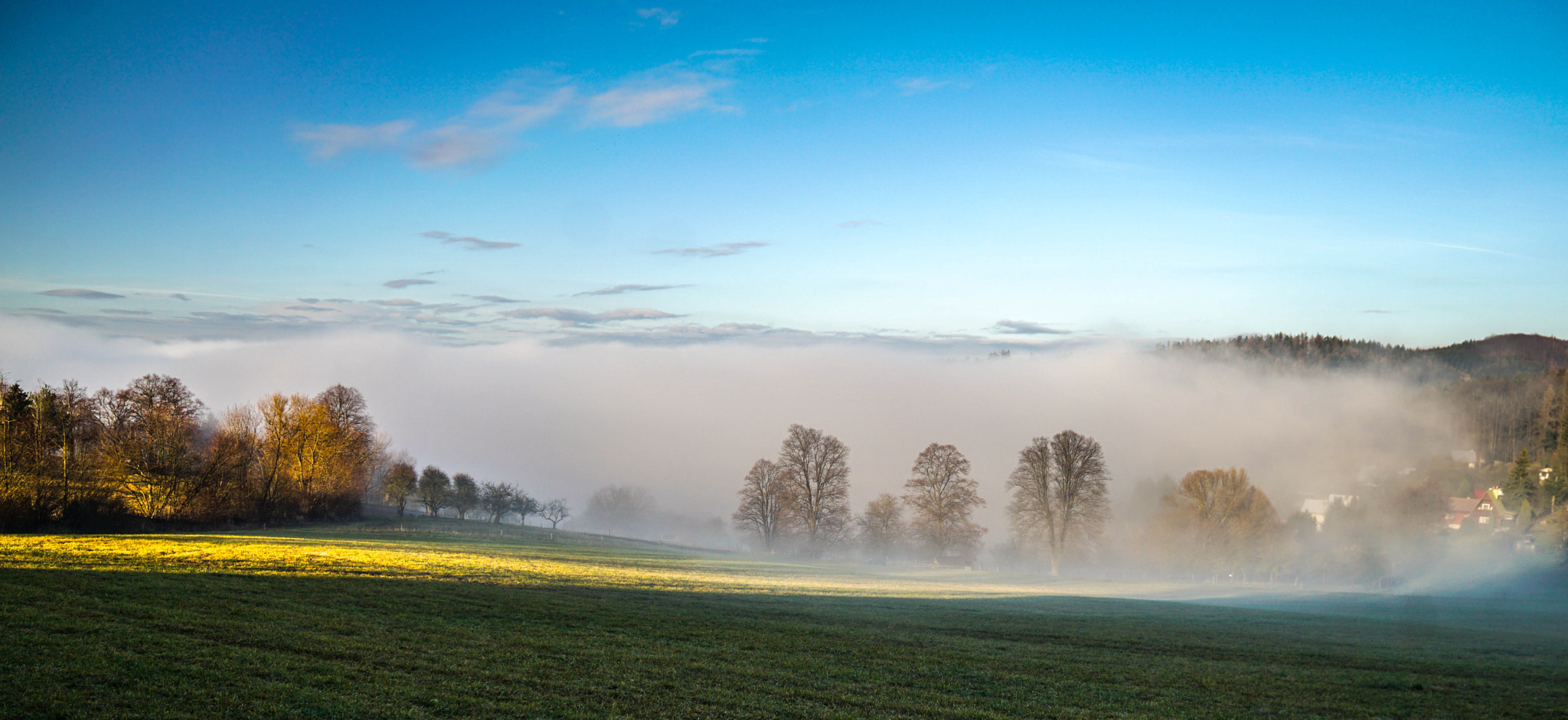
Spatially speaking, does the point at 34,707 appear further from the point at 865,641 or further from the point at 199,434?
the point at 199,434

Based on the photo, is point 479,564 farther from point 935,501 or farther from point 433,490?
point 433,490

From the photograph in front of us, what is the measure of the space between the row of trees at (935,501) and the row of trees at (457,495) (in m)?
46.5

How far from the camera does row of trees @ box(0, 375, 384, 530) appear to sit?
50.4 metres

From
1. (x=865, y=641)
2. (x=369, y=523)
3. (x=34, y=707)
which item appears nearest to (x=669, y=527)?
(x=369, y=523)

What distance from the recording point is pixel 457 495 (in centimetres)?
11469

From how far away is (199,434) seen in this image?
84.1 metres

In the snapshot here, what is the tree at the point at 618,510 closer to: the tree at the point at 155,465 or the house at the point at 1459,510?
the tree at the point at 155,465

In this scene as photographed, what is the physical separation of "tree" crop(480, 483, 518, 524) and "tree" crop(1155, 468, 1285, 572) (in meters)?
97.0

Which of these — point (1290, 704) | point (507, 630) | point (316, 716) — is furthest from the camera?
point (507, 630)

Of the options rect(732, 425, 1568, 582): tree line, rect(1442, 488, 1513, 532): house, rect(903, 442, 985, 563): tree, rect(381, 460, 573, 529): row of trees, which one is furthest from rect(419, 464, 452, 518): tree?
rect(1442, 488, 1513, 532): house

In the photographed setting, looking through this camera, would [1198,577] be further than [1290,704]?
Yes

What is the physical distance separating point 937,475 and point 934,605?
40969mm

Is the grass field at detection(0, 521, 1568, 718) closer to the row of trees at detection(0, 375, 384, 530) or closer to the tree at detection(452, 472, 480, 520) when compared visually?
the row of trees at detection(0, 375, 384, 530)

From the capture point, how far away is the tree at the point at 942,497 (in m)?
77.1
